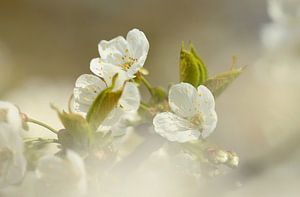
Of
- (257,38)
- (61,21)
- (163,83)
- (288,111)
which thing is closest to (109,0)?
(61,21)

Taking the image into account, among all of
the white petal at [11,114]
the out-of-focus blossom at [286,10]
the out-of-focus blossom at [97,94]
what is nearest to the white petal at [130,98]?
the out-of-focus blossom at [97,94]

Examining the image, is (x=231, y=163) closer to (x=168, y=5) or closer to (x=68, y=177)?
(x=68, y=177)

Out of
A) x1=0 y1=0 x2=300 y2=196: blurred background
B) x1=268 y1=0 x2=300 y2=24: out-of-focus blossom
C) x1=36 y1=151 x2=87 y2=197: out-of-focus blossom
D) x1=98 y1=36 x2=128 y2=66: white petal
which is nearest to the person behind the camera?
x1=36 y1=151 x2=87 y2=197: out-of-focus blossom

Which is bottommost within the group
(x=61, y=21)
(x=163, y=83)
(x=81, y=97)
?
(x=163, y=83)

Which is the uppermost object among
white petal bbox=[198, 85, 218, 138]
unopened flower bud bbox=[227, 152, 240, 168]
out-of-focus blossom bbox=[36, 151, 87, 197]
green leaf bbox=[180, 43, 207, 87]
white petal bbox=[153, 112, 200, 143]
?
green leaf bbox=[180, 43, 207, 87]

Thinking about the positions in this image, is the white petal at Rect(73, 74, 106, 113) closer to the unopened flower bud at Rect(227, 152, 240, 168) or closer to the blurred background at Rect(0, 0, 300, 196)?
the unopened flower bud at Rect(227, 152, 240, 168)

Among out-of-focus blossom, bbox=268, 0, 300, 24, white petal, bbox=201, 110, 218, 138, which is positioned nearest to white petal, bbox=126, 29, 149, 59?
white petal, bbox=201, 110, 218, 138

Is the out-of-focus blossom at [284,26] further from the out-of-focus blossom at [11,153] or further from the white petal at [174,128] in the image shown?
the out-of-focus blossom at [11,153]
